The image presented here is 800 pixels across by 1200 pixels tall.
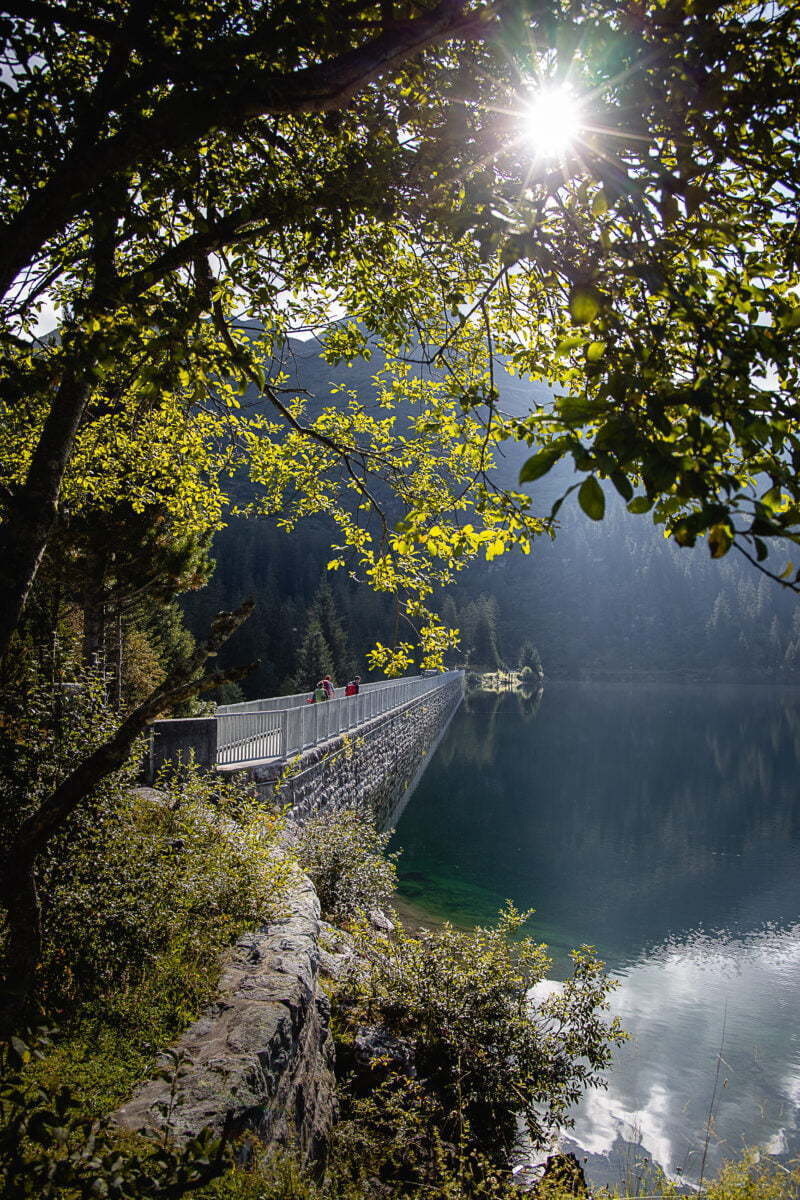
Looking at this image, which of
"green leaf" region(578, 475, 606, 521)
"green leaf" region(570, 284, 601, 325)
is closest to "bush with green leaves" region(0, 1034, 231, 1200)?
"green leaf" region(578, 475, 606, 521)

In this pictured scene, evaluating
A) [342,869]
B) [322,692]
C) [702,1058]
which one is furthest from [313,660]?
[702,1058]

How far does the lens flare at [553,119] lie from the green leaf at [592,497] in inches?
71.5

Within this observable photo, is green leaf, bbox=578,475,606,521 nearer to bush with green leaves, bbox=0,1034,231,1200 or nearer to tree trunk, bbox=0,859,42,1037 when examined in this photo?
bush with green leaves, bbox=0,1034,231,1200

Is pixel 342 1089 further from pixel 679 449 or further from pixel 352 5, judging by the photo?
pixel 352 5

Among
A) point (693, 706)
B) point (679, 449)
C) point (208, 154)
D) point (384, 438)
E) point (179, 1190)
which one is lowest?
point (693, 706)

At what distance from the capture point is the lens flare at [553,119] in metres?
2.59

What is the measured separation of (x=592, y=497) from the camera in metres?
1.42

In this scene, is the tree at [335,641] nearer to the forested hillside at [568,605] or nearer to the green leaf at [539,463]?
the forested hillside at [568,605]

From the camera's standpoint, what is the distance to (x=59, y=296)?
524cm

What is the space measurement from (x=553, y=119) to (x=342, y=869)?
9004 millimetres

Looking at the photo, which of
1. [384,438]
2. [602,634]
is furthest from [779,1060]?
[602,634]

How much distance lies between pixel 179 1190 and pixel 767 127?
3857 mm

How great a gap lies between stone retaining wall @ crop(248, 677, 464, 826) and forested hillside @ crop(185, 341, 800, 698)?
89.3ft

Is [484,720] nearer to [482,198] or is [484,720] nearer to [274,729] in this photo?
[274,729]
